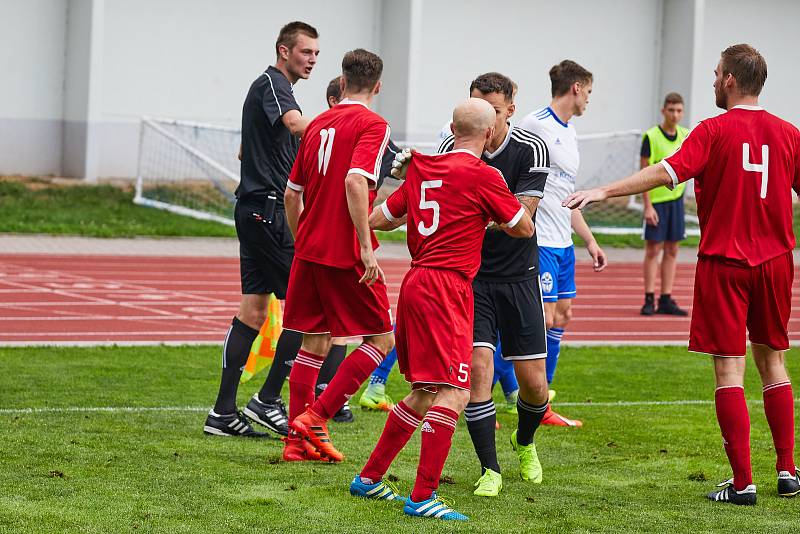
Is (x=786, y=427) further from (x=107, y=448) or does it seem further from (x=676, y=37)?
(x=676, y=37)

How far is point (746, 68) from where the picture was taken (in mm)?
5652

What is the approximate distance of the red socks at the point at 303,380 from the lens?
6383mm

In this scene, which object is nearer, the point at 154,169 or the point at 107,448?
the point at 107,448

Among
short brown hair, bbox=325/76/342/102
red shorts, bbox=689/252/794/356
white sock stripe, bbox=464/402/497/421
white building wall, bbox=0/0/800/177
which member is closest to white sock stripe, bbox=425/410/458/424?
white sock stripe, bbox=464/402/497/421

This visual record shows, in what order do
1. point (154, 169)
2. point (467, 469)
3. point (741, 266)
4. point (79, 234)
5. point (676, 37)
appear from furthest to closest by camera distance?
point (676, 37)
point (154, 169)
point (79, 234)
point (467, 469)
point (741, 266)

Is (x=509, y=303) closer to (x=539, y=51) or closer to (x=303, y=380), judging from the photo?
(x=303, y=380)

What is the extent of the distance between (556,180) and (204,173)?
14805 millimetres

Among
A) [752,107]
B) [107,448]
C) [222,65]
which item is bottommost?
[107,448]

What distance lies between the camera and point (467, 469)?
245 inches

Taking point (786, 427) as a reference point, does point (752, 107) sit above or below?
above

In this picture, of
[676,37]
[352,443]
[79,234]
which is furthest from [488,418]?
[676,37]

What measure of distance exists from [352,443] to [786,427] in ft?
7.67

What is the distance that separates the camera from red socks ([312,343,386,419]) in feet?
20.0

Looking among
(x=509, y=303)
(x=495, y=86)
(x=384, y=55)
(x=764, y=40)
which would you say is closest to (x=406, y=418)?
(x=509, y=303)
